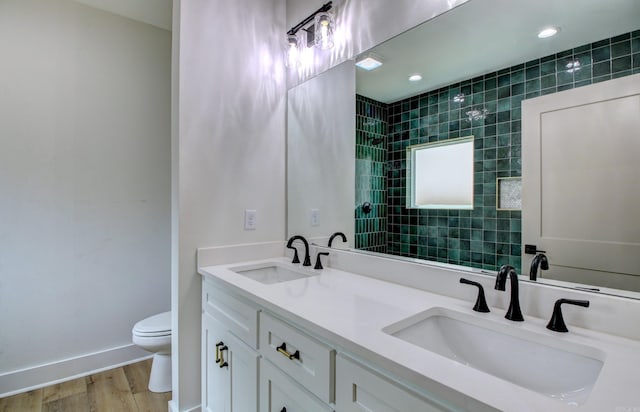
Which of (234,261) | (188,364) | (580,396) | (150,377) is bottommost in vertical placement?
(150,377)

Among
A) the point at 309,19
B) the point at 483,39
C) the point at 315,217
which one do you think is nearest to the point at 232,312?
the point at 315,217

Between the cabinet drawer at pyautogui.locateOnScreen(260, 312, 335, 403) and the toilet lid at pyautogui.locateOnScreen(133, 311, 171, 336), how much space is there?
1.14m

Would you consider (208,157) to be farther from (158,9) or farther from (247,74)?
(158,9)

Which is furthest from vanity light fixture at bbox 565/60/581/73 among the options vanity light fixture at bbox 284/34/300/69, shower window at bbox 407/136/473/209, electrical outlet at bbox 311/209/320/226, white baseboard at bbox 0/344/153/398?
white baseboard at bbox 0/344/153/398

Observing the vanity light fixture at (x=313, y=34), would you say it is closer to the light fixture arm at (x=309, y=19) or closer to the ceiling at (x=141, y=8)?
the light fixture arm at (x=309, y=19)

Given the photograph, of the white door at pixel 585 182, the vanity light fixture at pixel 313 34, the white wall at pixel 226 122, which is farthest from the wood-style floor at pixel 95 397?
the vanity light fixture at pixel 313 34

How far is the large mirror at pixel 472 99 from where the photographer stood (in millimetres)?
921

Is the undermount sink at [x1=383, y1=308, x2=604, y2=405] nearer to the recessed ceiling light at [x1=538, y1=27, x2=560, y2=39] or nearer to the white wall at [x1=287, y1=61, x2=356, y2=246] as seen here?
the white wall at [x1=287, y1=61, x2=356, y2=246]

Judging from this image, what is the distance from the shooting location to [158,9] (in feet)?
7.50

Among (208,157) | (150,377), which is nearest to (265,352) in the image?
(208,157)

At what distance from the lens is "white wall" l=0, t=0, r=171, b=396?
2000mm

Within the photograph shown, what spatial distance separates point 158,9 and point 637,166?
288 centimetres

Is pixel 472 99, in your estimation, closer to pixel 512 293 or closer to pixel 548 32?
pixel 548 32

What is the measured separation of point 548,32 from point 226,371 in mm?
1815
